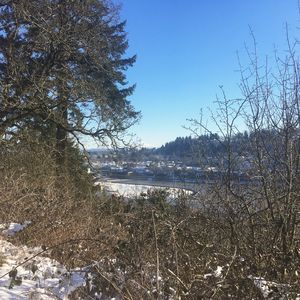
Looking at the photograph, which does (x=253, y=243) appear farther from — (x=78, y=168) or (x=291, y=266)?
(x=78, y=168)

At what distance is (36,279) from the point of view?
19.9ft

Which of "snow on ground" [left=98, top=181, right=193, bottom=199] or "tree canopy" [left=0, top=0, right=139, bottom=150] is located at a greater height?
"tree canopy" [left=0, top=0, right=139, bottom=150]

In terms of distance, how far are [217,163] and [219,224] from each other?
102cm

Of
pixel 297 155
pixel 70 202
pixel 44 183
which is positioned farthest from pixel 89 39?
pixel 297 155

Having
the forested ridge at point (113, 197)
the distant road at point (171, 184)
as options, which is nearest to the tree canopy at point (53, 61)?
the forested ridge at point (113, 197)

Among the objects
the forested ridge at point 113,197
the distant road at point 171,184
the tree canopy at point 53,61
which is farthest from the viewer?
the tree canopy at point 53,61

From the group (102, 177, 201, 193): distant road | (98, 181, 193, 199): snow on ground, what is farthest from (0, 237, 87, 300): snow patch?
(98, 181, 193, 199): snow on ground

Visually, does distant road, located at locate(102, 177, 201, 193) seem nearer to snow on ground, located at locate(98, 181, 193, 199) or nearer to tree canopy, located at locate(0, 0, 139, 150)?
snow on ground, located at locate(98, 181, 193, 199)

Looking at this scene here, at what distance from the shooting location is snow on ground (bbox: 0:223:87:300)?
5.26 metres

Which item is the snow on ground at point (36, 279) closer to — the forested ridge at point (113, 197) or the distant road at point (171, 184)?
the forested ridge at point (113, 197)

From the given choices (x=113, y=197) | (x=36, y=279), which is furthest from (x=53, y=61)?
(x=36, y=279)

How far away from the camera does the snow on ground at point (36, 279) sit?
17.3 ft

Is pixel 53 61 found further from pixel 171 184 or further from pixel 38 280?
pixel 38 280

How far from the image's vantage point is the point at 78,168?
2003 cm
